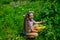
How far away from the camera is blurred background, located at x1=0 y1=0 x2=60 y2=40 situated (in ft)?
32.3

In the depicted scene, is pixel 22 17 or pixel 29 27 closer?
pixel 29 27

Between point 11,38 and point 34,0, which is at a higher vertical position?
point 34,0

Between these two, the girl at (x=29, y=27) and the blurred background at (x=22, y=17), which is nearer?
the girl at (x=29, y=27)

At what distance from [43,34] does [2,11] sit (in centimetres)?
225

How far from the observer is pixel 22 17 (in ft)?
35.8

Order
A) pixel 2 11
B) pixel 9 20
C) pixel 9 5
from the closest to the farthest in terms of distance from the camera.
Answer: pixel 9 20 → pixel 2 11 → pixel 9 5

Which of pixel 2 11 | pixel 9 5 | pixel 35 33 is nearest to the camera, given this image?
pixel 35 33

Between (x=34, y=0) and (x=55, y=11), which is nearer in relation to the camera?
(x=55, y=11)

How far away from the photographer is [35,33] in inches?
373

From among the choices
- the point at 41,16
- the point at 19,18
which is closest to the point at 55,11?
the point at 41,16

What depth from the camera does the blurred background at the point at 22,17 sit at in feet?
32.3

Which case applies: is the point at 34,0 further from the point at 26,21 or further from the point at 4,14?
the point at 26,21

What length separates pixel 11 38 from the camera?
9.73 metres

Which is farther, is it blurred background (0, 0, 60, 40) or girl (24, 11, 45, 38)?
blurred background (0, 0, 60, 40)
